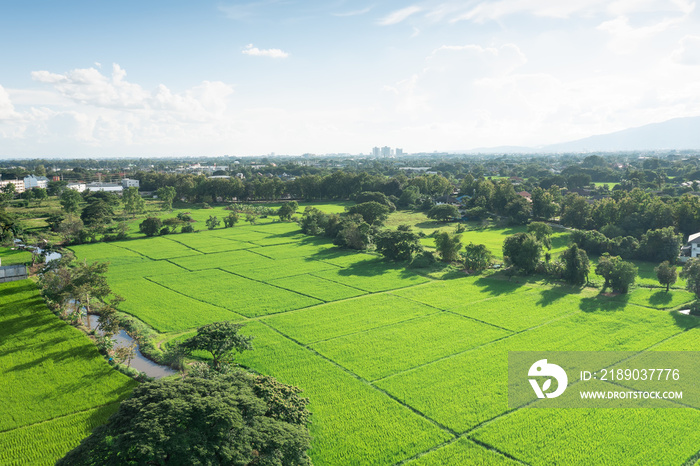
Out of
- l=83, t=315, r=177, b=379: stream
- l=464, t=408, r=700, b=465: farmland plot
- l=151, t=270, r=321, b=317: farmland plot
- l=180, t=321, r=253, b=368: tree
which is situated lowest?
l=83, t=315, r=177, b=379: stream

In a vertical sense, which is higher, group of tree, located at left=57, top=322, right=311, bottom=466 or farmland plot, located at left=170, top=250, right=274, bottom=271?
group of tree, located at left=57, top=322, right=311, bottom=466

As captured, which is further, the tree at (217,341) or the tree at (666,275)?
the tree at (666,275)

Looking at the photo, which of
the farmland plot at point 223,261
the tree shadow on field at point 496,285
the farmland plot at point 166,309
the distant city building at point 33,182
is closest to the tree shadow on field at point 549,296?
the tree shadow on field at point 496,285

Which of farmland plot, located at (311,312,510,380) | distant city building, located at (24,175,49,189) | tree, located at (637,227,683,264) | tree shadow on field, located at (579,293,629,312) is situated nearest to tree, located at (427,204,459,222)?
tree, located at (637,227,683,264)

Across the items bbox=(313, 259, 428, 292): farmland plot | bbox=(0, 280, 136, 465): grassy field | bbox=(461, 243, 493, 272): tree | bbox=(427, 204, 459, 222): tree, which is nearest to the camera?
bbox=(0, 280, 136, 465): grassy field

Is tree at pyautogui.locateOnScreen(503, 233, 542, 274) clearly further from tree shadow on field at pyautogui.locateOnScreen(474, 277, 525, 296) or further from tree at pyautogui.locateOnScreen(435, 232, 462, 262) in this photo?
tree at pyautogui.locateOnScreen(435, 232, 462, 262)

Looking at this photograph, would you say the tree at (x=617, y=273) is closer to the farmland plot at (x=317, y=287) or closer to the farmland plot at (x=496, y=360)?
the farmland plot at (x=496, y=360)
